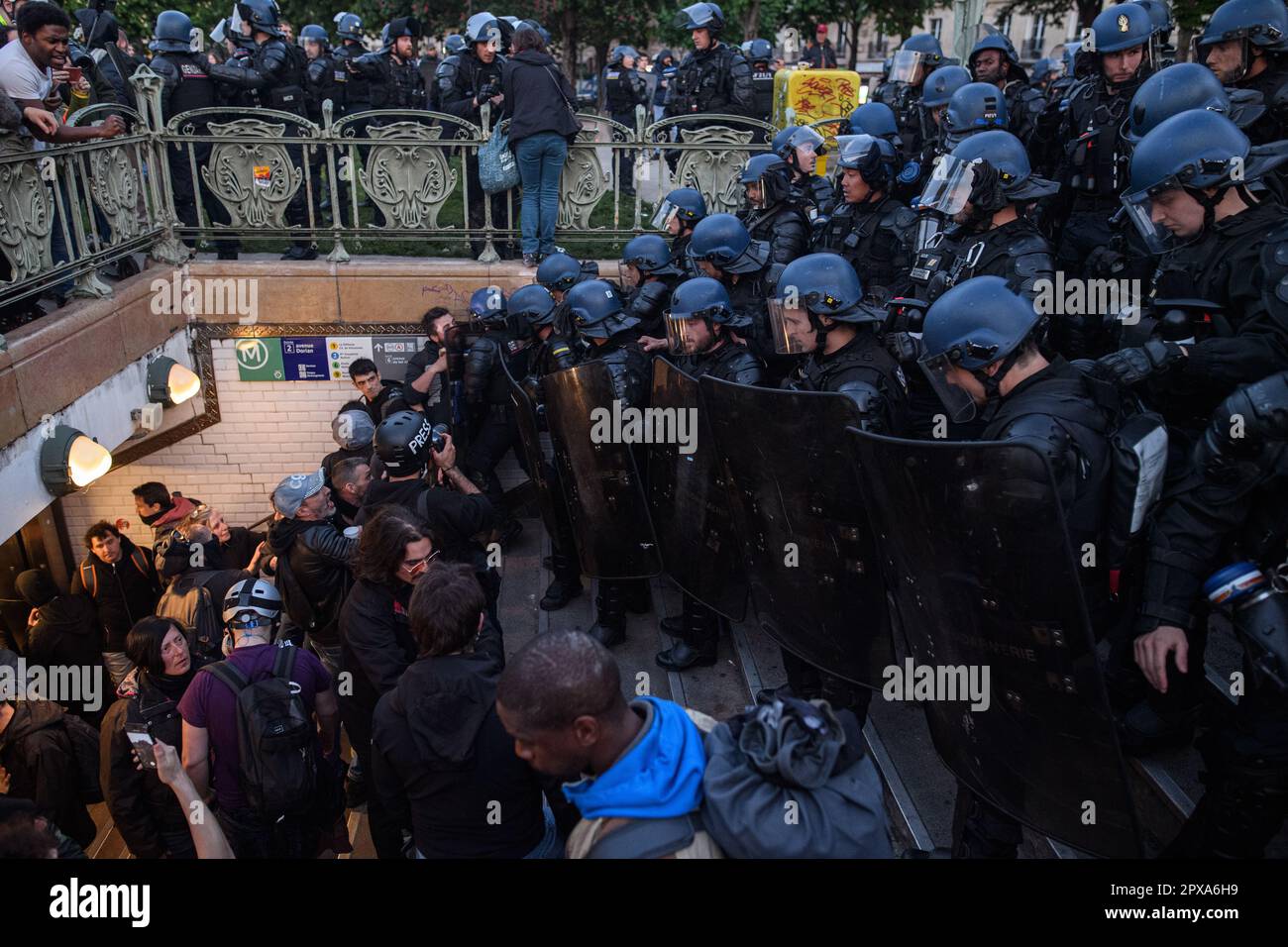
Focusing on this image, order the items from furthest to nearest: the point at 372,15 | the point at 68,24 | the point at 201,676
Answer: the point at 372,15
the point at 68,24
the point at 201,676

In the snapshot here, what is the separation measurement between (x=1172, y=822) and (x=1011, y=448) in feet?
5.78

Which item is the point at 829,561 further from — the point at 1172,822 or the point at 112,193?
the point at 112,193

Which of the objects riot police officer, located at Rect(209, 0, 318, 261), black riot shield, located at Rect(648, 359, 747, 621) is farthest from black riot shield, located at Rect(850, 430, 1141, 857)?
riot police officer, located at Rect(209, 0, 318, 261)

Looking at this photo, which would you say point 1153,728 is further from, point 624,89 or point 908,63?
point 624,89

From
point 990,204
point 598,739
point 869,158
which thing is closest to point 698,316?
point 990,204

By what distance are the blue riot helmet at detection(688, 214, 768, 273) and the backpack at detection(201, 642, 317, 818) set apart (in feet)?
11.1

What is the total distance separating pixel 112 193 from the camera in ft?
22.3

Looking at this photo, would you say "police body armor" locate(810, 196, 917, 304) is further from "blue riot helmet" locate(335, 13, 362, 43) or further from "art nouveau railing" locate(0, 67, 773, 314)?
"blue riot helmet" locate(335, 13, 362, 43)

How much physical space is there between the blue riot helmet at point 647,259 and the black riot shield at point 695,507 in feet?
6.23

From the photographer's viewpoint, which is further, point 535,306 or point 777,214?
point 777,214

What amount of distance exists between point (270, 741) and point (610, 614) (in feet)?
7.37

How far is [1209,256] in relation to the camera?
346 cm

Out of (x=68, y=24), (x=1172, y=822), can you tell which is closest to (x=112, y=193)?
(x=68, y=24)

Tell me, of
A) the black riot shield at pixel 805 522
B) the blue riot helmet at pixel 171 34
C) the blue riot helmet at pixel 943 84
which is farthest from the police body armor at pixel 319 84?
the black riot shield at pixel 805 522
